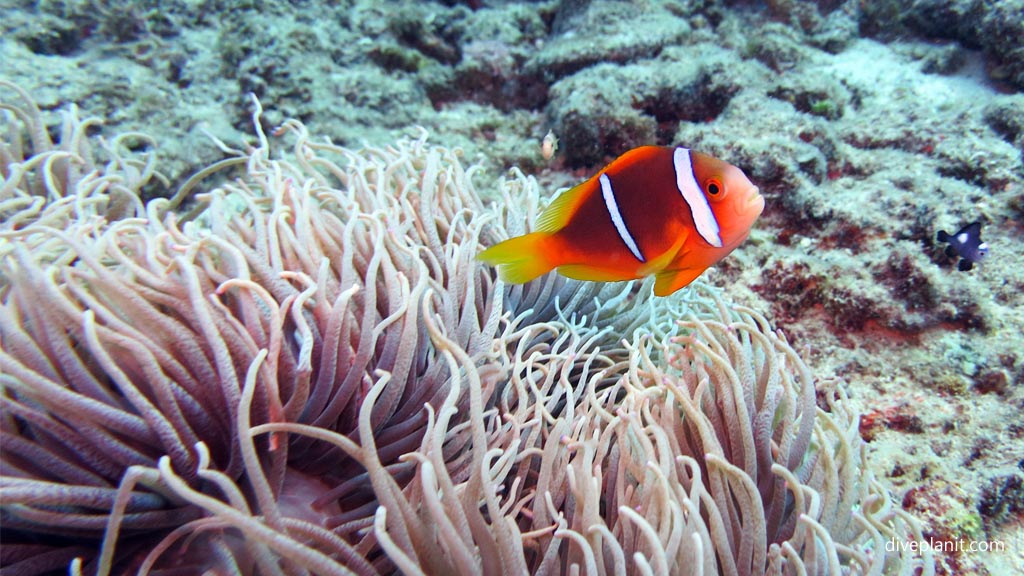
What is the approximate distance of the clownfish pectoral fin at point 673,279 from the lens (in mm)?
1396

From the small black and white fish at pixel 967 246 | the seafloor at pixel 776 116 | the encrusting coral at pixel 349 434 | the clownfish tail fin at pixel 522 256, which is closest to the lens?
the encrusting coral at pixel 349 434

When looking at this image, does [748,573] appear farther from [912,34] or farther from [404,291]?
[912,34]

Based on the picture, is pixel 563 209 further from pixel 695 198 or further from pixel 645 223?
pixel 695 198

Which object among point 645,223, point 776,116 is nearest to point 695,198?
point 645,223

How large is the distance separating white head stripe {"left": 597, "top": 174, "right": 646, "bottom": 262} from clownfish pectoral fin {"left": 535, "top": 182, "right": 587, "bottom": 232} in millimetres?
52

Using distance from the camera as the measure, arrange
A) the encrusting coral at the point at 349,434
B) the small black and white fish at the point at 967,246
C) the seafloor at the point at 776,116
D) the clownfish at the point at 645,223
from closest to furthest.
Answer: the encrusting coral at the point at 349,434 < the clownfish at the point at 645,223 < the seafloor at the point at 776,116 < the small black and white fish at the point at 967,246

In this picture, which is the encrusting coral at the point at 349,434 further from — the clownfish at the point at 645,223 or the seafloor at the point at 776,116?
the seafloor at the point at 776,116

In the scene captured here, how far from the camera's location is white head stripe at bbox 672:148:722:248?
1.28 m

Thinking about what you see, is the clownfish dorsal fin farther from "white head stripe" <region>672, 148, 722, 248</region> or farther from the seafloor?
the seafloor

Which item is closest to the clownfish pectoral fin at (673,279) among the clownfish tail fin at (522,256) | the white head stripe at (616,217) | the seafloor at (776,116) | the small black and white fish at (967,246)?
the white head stripe at (616,217)

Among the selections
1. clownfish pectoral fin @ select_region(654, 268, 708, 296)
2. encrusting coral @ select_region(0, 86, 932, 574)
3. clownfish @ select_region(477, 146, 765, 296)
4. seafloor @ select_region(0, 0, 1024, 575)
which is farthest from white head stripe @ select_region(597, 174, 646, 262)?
seafloor @ select_region(0, 0, 1024, 575)

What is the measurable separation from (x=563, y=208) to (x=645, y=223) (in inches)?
8.1

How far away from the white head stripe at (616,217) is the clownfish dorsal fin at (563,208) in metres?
0.05

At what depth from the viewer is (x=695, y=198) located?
4.19 feet
